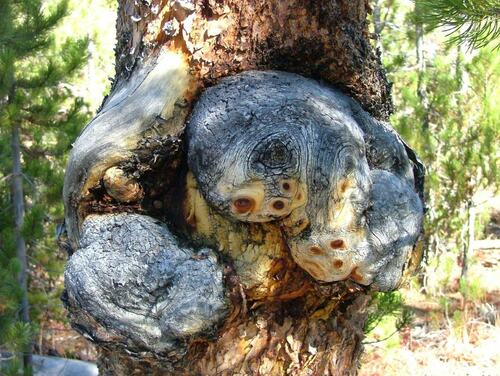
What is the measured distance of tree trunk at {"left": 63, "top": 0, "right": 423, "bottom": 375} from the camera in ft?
3.52

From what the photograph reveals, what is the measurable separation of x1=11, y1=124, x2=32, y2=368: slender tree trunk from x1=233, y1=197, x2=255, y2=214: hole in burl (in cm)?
328

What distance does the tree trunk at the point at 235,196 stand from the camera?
1072mm

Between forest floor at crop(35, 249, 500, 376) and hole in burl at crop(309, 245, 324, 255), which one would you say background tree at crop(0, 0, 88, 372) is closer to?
forest floor at crop(35, 249, 500, 376)

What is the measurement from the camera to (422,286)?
227 inches

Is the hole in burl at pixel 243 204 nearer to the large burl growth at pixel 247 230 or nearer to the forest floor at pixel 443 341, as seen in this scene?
the large burl growth at pixel 247 230

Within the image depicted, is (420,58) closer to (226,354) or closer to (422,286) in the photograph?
(422,286)

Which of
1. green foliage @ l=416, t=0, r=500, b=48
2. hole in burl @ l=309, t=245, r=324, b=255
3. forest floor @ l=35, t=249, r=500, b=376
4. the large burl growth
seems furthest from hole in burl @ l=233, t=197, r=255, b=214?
forest floor @ l=35, t=249, r=500, b=376

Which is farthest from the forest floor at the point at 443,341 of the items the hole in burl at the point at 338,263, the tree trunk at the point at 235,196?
the hole in burl at the point at 338,263

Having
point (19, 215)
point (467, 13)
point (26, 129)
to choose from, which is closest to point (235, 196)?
point (467, 13)

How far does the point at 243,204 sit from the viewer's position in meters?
1.07

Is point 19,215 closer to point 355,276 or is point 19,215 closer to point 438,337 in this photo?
point 438,337

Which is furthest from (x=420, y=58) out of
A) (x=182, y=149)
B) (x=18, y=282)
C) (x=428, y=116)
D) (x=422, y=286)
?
(x=182, y=149)

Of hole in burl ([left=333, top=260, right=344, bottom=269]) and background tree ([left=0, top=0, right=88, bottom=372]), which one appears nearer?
hole in burl ([left=333, top=260, right=344, bottom=269])

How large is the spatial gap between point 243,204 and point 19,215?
11.6ft
